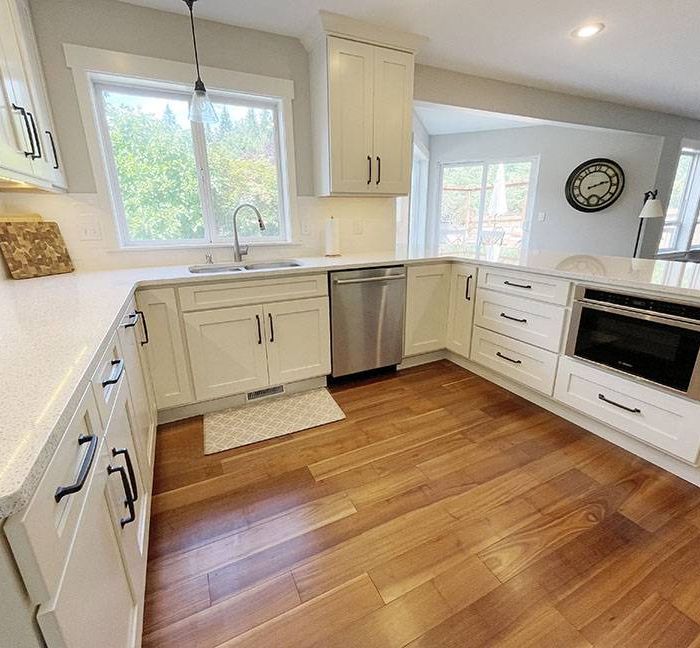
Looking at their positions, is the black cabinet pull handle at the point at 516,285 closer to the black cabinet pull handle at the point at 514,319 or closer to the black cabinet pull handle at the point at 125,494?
the black cabinet pull handle at the point at 514,319

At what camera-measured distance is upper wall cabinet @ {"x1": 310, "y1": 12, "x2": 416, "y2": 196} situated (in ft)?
7.87

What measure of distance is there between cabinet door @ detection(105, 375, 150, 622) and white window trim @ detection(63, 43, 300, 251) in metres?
1.49

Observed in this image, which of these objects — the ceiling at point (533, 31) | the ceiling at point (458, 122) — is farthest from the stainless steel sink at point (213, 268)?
the ceiling at point (458, 122)

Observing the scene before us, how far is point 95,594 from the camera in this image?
0.73m

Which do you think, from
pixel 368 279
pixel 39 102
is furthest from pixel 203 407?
pixel 39 102

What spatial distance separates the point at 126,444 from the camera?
1.22m

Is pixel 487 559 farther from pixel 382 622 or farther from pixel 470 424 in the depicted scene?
pixel 470 424

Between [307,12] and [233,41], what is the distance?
54 cm

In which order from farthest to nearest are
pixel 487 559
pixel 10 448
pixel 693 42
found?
pixel 693 42 < pixel 487 559 < pixel 10 448

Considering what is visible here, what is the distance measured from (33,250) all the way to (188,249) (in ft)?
2.74

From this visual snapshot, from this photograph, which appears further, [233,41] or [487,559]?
[233,41]

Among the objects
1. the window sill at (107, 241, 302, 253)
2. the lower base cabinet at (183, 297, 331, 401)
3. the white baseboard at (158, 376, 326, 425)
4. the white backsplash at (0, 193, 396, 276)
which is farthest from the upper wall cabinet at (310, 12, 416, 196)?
the white baseboard at (158, 376, 326, 425)

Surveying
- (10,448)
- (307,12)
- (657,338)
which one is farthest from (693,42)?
(10,448)

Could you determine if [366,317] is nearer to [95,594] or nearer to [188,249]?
[188,249]
